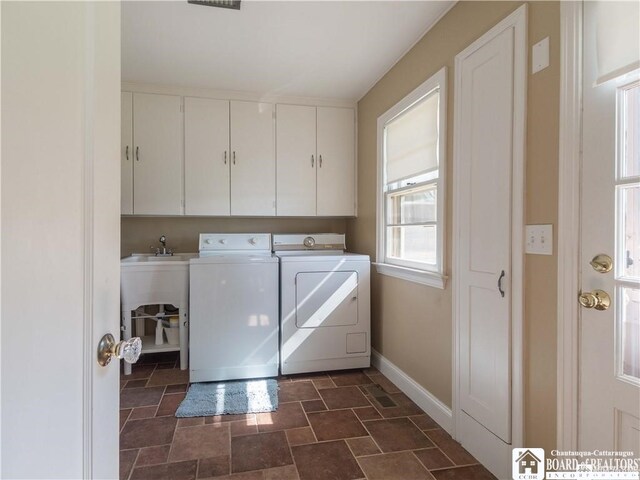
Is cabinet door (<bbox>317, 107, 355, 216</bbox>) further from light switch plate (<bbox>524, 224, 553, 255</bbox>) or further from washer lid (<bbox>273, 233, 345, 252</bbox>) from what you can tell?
light switch plate (<bbox>524, 224, 553, 255</bbox>)

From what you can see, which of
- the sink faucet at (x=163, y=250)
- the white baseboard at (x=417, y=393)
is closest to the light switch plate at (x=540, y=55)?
the white baseboard at (x=417, y=393)

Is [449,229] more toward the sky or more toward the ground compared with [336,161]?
more toward the ground

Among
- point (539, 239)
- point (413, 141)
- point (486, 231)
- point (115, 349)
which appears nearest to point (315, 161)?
point (413, 141)

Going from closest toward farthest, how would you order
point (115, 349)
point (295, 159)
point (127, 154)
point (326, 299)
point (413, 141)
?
point (115, 349)
point (413, 141)
point (326, 299)
point (127, 154)
point (295, 159)

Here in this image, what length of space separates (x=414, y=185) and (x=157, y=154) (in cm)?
218

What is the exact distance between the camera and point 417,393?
2.24 metres

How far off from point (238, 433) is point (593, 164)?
6.87ft

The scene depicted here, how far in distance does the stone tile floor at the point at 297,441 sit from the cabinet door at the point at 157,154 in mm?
1505

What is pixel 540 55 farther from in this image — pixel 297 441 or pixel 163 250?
pixel 163 250

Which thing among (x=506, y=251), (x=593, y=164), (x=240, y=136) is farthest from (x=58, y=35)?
(x=240, y=136)

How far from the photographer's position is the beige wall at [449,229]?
1313 mm

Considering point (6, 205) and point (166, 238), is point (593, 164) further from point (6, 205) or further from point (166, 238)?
point (166, 238)

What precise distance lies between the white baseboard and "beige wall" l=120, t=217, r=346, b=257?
1.59m

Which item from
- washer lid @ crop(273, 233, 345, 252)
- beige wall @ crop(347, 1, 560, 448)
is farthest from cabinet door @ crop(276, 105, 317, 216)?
beige wall @ crop(347, 1, 560, 448)
